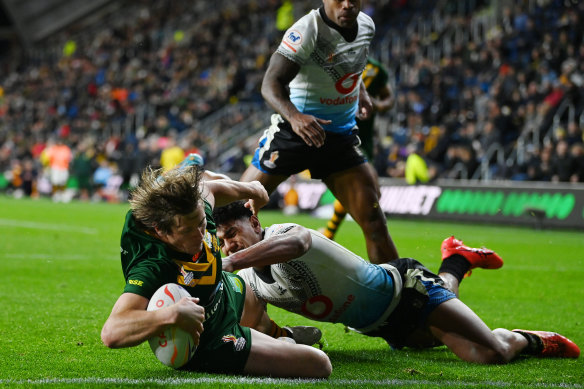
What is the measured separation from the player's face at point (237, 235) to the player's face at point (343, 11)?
2166 mm

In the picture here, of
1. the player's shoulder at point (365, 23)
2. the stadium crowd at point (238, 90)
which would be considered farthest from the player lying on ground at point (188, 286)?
the stadium crowd at point (238, 90)

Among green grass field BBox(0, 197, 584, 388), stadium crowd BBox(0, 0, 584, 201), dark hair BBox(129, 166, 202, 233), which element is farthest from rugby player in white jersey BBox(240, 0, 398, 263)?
stadium crowd BBox(0, 0, 584, 201)

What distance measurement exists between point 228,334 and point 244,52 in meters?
26.7

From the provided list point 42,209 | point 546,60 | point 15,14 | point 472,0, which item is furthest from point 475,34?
point 15,14

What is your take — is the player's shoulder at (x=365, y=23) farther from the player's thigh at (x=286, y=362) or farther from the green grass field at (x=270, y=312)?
the player's thigh at (x=286, y=362)

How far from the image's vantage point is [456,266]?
5.54m

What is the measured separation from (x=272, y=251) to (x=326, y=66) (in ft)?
7.98

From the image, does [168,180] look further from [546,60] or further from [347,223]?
[546,60]

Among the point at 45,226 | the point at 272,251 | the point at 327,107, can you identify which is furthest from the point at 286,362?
the point at 45,226

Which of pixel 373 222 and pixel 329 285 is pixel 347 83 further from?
pixel 329 285

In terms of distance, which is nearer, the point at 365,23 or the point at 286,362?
the point at 286,362

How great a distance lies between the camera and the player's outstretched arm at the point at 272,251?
3.85 metres

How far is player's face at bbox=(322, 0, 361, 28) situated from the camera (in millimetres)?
5773

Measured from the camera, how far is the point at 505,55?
19453 millimetres
